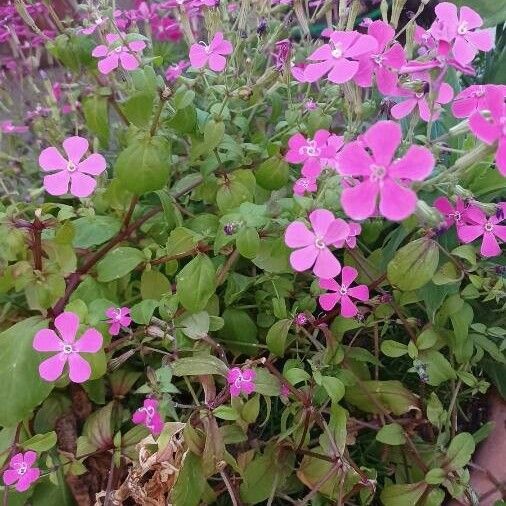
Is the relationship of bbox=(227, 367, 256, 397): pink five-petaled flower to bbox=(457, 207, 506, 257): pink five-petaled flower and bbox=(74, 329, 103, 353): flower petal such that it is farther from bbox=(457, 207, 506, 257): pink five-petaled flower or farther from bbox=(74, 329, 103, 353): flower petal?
bbox=(457, 207, 506, 257): pink five-petaled flower

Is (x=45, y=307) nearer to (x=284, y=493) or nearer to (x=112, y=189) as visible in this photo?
(x=112, y=189)

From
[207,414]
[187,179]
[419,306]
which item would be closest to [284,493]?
[207,414]

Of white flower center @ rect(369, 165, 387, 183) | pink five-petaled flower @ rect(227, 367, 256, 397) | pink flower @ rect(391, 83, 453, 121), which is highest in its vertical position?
white flower center @ rect(369, 165, 387, 183)

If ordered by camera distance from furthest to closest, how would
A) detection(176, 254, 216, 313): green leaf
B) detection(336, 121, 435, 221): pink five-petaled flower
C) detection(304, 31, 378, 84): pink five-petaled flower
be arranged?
1. detection(176, 254, 216, 313): green leaf
2. detection(304, 31, 378, 84): pink five-petaled flower
3. detection(336, 121, 435, 221): pink five-petaled flower

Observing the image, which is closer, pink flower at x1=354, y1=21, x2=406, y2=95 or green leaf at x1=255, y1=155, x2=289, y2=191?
pink flower at x1=354, y1=21, x2=406, y2=95

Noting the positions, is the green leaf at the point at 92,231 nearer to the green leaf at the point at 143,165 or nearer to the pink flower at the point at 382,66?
the green leaf at the point at 143,165

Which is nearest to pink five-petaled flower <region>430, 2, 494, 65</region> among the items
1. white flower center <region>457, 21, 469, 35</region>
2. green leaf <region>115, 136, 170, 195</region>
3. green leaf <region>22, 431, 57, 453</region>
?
white flower center <region>457, 21, 469, 35</region>
